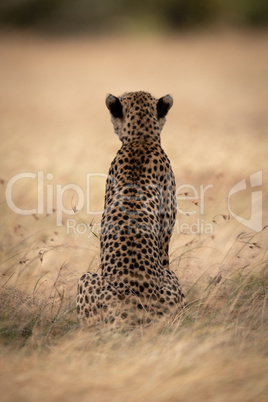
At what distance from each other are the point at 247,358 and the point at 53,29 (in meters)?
22.4

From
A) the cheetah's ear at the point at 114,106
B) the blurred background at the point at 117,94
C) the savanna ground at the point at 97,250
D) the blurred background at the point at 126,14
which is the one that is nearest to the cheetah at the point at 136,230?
the cheetah's ear at the point at 114,106

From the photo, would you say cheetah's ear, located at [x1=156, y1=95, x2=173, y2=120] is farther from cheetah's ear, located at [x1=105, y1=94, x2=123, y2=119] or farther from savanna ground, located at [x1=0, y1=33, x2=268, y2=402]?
savanna ground, located at [x1=0, y1=33, x2=268, y2=402]

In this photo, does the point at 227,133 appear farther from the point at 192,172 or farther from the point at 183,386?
the point at 183,386

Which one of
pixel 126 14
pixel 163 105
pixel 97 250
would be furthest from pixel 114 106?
pixel 126 14

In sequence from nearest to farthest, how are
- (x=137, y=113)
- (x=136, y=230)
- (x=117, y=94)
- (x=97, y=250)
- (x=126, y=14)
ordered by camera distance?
(x=136, y=230)
(x=137, y=113)
(x=97, y=250)
(x=117, y=94)
(x=126, y=14)

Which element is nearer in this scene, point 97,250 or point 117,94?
point 97,250

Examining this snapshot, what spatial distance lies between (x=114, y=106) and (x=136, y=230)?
1.05m

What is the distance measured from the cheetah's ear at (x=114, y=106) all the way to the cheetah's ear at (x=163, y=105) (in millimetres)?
249

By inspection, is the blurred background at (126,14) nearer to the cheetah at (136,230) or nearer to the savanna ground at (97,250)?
the savanna ground at (97,250)

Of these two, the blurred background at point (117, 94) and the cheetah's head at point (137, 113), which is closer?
the cheetah's head at point (137, 113)

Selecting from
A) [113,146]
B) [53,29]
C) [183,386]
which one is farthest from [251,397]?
[53,29]

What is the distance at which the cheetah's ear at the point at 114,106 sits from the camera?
200 inches

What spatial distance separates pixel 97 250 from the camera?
587 centimetres

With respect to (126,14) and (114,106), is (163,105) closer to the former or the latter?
(114,106)
